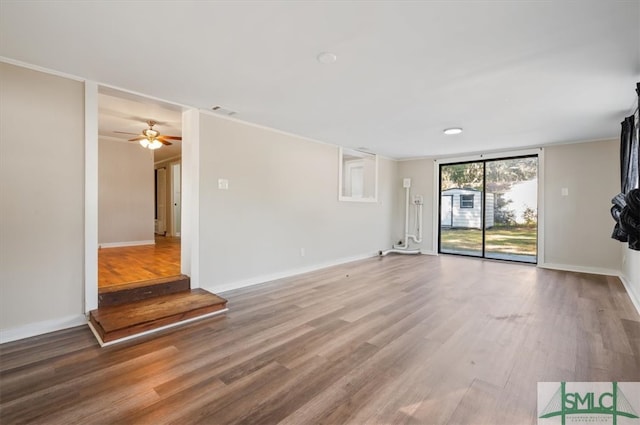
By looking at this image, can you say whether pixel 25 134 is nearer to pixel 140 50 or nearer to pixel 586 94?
pixel 140 50

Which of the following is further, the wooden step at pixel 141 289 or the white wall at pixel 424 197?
the white wall at pixel 424 197

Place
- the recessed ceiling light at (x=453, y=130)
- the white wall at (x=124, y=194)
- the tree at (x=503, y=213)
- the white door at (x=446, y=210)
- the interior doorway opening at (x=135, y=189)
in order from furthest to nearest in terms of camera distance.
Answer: the white door at (x=446, y=210)
the white wall at (x=124, y=194)
the tree at (x=503, y=213)
the recessed ceiling light at (x=453, y=130)
the interior doorway opening at (x=135, y=189)

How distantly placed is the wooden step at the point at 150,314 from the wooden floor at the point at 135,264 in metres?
0.61

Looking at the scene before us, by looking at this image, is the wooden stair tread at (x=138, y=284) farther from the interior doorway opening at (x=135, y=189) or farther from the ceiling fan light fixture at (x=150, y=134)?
the ceiling fan light fixture at (x=150, y=134)

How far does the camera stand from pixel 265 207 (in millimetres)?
4422

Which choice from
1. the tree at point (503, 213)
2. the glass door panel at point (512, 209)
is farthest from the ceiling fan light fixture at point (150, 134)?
the tree at point (503, 213)

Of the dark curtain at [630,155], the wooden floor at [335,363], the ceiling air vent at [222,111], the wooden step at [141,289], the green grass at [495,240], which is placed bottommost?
the wooden floor at [335,363]

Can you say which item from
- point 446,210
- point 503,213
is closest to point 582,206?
point 503,213

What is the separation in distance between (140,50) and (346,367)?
112 inches

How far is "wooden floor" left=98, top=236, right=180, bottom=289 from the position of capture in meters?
3.69

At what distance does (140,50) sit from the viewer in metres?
2.25

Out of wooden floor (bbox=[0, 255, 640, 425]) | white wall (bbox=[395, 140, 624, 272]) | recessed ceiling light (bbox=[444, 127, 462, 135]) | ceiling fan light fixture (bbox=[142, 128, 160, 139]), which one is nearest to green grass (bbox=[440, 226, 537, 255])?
white wall (bbox=[395, 140, 624, 272])

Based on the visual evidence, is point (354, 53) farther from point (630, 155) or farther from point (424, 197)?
point (424, 197)

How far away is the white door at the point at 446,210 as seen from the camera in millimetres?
6895
